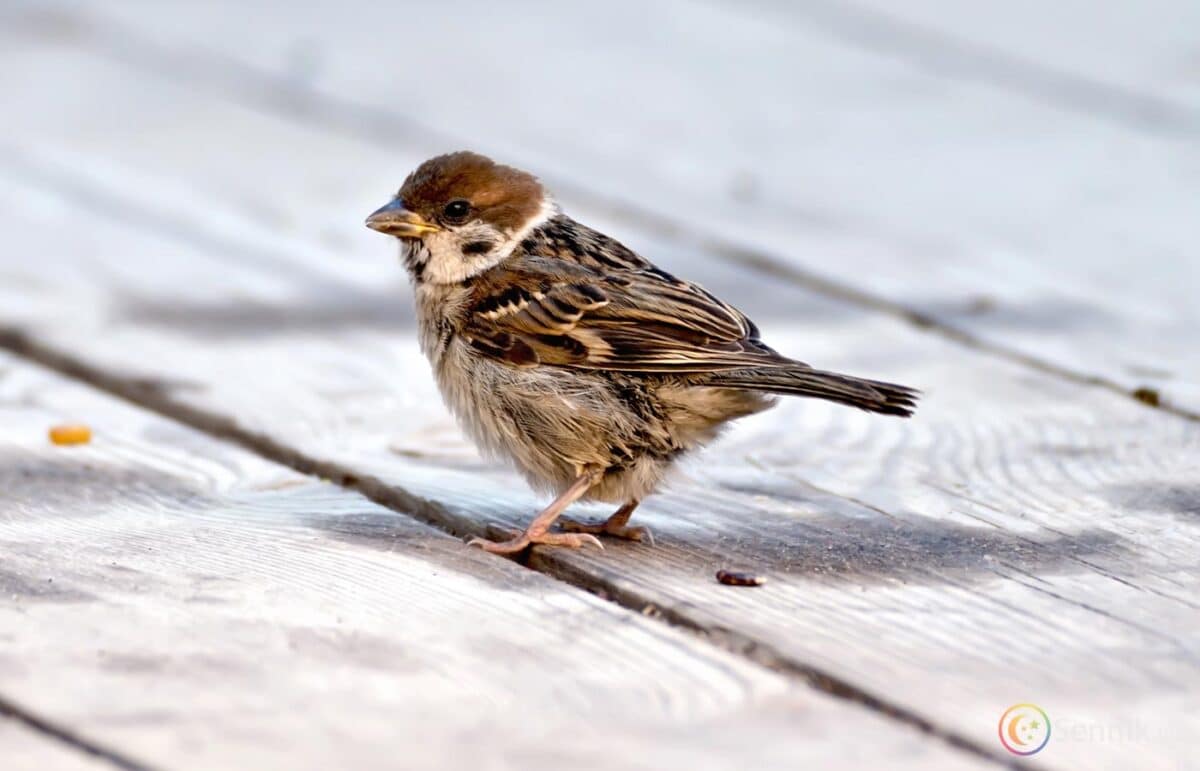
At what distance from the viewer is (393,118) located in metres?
6.52

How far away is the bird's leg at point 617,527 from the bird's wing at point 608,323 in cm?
32

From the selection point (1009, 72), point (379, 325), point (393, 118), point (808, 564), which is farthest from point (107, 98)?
point (808, 564)

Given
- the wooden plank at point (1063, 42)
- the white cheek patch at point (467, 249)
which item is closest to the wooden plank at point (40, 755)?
the white cheek patch at point (467, 249)

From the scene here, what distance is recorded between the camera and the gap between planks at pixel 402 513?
2.38 metres

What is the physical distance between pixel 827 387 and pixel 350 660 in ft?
3.95

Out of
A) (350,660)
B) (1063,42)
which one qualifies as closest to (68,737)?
(350,660)

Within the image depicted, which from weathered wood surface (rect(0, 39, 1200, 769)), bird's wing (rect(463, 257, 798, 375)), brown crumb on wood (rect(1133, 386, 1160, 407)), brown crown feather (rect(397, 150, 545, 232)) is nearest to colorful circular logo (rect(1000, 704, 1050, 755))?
weathered wood surface (rect(0, 39, 1200, 769))

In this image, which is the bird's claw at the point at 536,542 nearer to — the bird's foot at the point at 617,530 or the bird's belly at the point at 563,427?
the bird's foot at the point at 617,530

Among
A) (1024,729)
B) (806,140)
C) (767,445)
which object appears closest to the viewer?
(1024,729)

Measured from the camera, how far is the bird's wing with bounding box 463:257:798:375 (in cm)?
376

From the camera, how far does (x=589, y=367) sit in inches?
151

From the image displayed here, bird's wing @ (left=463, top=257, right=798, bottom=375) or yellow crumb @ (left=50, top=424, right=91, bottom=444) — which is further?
yellow crumb @ (left=50, top=424, right=91, bottom=444)

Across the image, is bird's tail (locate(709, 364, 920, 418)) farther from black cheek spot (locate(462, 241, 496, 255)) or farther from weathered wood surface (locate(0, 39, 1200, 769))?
black cheek spot (locate(462, 241, 496, 255))

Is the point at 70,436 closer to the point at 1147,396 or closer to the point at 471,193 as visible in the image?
the point at 471,193
